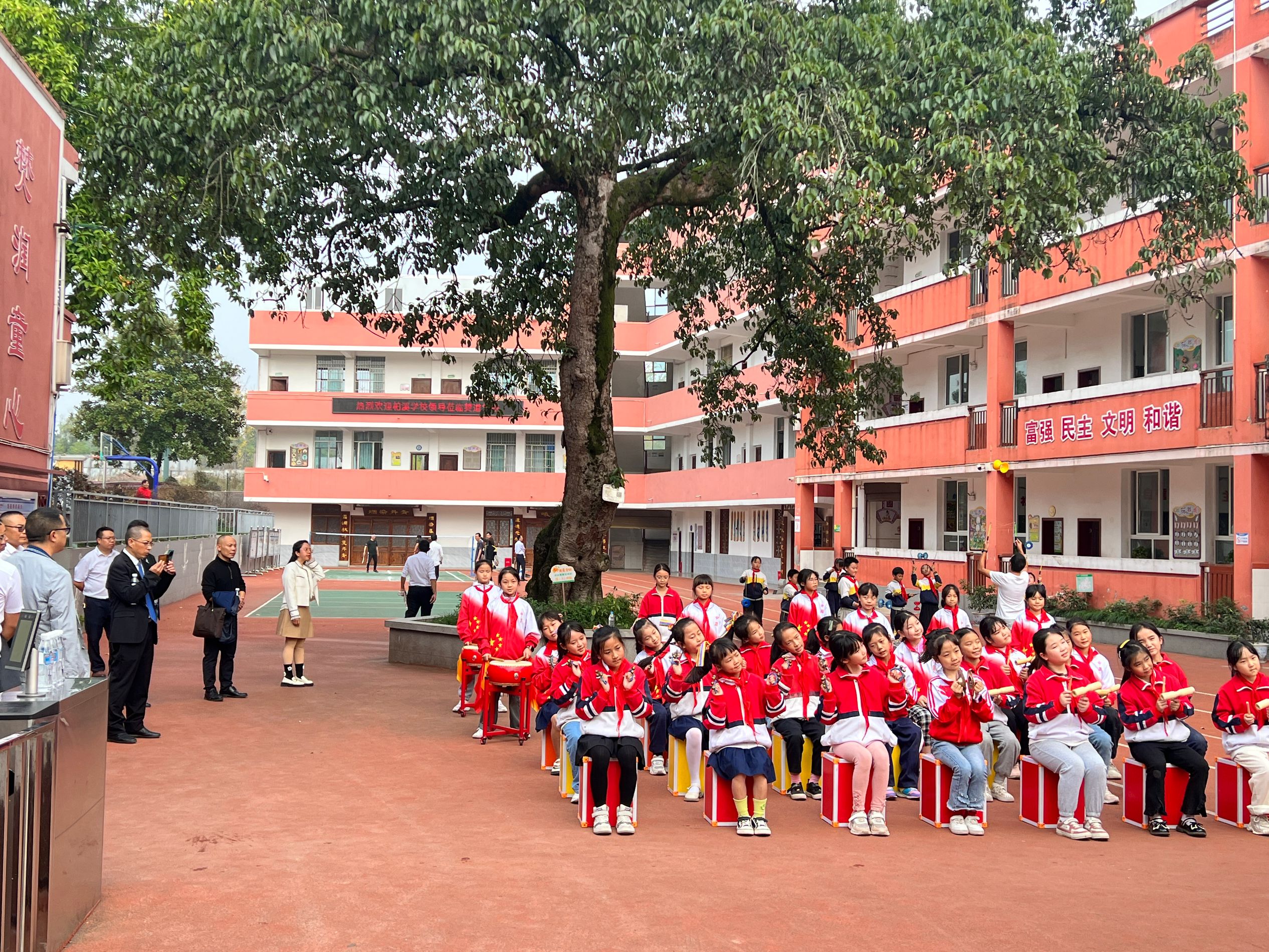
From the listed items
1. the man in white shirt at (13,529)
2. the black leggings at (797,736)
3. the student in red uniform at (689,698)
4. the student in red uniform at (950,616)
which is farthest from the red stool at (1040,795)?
the man in white shirt at (13,529)

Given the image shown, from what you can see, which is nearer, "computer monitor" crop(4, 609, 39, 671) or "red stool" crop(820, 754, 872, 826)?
"computer monitor" crop(4, 609, 39, 671)

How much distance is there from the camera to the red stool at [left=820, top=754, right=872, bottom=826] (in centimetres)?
817

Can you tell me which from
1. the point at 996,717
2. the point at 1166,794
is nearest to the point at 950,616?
the point at 996,717

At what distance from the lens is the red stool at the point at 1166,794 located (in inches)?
324

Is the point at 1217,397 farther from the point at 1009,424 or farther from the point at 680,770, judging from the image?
the point at 680,770

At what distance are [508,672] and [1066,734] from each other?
4.82m

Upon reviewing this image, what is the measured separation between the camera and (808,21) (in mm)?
12039

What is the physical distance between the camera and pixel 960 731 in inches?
322

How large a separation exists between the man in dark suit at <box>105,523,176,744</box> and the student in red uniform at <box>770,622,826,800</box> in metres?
5.43

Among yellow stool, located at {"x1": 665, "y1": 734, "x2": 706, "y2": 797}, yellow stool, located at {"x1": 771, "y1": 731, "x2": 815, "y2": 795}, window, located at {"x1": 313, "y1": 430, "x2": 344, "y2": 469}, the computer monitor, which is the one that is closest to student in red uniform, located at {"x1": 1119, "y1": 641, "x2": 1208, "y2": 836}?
yellow stool, located at {"x1": 771, "y1": 731, "x2": 815, "y2": 795}

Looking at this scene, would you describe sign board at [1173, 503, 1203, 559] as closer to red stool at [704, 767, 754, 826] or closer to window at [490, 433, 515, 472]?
red stool at [704, 767, 754, 826]

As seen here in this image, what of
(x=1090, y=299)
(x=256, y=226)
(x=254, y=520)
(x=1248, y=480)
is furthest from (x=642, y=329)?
(x=256, y=226)

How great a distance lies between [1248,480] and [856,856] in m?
15.1

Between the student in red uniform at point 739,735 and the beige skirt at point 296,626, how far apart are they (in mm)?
7123
